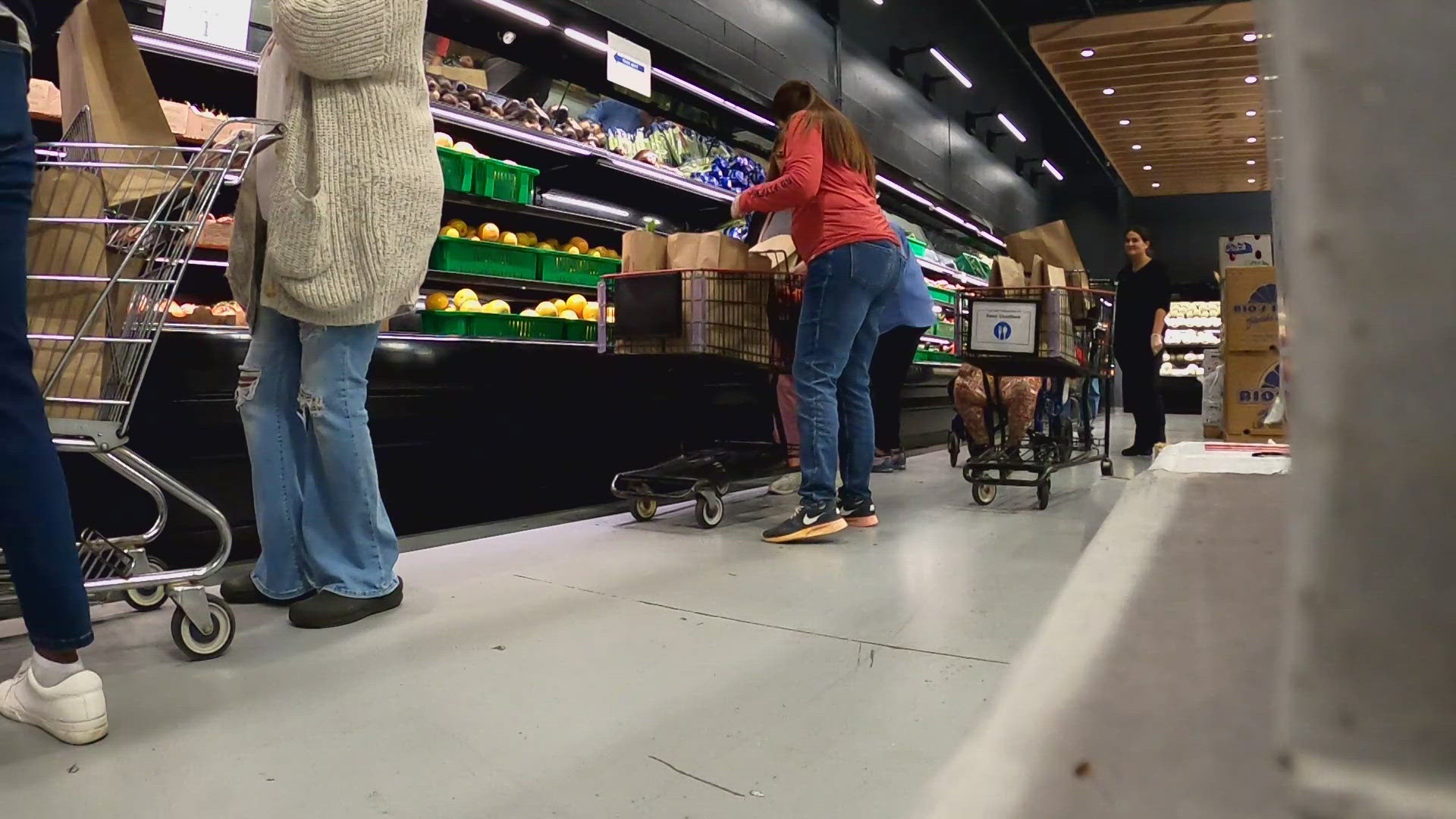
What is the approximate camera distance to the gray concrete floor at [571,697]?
45.8 inches

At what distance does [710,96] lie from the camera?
5.13m

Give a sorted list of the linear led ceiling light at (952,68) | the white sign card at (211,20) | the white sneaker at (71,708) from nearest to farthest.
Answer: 1. the white sneaker at (71,708)
2. the white sign card at (211,20)
3. the linear led ceiling light at (952,68)

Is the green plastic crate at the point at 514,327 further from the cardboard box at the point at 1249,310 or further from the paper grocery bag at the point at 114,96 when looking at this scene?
the cardboard box at the point at 1249,310

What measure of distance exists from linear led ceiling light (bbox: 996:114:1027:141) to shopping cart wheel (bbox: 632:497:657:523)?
385 inches

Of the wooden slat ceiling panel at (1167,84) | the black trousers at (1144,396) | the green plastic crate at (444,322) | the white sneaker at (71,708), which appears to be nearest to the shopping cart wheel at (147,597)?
the white sneaker at (71,708)

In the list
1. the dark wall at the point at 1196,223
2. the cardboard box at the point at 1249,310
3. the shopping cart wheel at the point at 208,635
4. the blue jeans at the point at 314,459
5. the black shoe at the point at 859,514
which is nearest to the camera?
the shopping cart wheel at the point at 208,635

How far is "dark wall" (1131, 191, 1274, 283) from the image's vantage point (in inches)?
614

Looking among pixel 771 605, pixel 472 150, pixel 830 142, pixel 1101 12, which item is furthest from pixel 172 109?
pixel 1101 12

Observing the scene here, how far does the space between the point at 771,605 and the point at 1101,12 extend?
33.0 ft

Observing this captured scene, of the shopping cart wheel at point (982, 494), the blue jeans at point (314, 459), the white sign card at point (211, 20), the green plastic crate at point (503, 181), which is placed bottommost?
the shopping cart wheel at point (982, 494)

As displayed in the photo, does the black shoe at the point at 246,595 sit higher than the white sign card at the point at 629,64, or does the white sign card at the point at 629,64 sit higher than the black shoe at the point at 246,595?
the white sign card at the point at 629,64

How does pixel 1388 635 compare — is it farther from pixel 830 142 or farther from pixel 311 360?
pixel 830 142

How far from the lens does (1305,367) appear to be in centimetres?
18

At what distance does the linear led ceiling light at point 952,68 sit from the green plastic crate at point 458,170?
6.65 m
